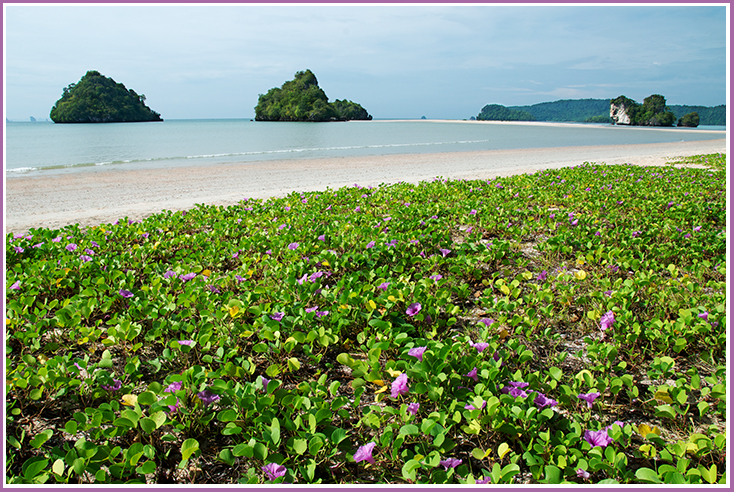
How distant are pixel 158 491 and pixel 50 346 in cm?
154

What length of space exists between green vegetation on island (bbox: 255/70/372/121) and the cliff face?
9392 cm

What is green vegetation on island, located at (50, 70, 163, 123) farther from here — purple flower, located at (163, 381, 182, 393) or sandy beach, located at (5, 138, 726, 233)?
purple flower, located at (163, 381, 182, 393)

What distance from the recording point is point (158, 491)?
158 cm

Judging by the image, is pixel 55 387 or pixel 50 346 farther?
pixel 50 346

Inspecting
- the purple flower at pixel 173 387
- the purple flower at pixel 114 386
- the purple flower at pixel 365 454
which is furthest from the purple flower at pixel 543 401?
the purple flower at pixel 114 386

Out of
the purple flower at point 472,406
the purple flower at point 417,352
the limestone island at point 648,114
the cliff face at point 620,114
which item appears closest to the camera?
the purple flower at point 472,406

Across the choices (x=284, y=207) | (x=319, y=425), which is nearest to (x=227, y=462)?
(x=319, y=425)

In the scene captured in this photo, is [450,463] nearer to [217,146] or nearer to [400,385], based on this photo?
[400,385]

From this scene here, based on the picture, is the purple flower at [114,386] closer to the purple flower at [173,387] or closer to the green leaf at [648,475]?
the purple flower at [173,387]

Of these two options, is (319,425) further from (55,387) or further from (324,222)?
(324,222)

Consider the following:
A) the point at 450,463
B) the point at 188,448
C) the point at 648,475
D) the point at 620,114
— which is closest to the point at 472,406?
the point at 450,463

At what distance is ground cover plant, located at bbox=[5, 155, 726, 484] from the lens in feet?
5.95

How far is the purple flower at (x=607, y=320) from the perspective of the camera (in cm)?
287

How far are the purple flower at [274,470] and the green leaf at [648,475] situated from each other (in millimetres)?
1397
